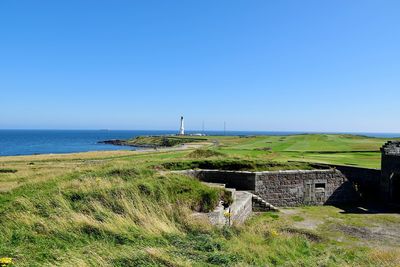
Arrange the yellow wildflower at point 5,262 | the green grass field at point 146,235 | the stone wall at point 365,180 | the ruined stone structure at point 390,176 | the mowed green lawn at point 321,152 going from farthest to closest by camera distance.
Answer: the mowed green lawn at point 321,152 < the stone wall at point 365,180 < the ruined stone structure at point 390,176 < the green grass field at point 146,235 < the yellow wildflower at point 5,262

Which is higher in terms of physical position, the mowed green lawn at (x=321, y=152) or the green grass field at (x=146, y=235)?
the mowed green lawn at (x=321, y=152)

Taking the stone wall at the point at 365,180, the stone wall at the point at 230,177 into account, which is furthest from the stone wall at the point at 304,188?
the stone wall at the point at 365,180

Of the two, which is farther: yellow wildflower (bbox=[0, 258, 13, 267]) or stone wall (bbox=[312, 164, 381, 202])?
stone wall (bbox=[312, 164, 381, 202])

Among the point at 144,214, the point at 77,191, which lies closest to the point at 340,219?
the point at 144,214

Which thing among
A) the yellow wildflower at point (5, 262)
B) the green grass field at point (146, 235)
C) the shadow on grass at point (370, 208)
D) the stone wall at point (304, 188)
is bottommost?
the shadow on grass at point (370, 208)

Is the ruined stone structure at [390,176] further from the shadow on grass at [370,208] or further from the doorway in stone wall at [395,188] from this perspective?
the shadow on grass at [370,208]

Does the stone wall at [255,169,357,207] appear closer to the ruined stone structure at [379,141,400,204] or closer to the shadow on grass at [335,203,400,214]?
the shadow on grass at [335,203,400,214]

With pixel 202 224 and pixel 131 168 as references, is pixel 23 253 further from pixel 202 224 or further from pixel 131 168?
pixel 131 168

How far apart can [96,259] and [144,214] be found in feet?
9.51

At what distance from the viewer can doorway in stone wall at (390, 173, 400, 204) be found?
54.9 ft

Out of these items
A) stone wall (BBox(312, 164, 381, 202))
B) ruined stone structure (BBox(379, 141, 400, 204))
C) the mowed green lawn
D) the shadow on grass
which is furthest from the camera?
the mowed green lawn

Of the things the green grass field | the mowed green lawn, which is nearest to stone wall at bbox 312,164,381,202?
the mowed green lawn

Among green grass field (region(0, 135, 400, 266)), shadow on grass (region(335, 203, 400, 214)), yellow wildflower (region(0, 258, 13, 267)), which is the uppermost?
yellow wildflower (region(0, 258, 13, 267))

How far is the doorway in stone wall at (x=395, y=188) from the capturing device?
16719mm
